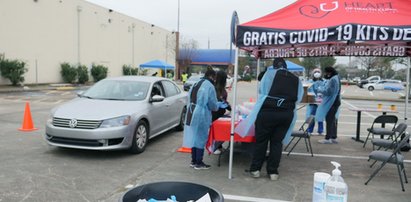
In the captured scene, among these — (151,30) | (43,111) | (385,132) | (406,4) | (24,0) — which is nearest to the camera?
(406,4)

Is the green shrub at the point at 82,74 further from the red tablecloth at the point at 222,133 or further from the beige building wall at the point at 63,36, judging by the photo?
the red tablecloth at the point at 222,133

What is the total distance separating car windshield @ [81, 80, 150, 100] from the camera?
7449 millimetres

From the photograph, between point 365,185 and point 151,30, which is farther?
point 151,30

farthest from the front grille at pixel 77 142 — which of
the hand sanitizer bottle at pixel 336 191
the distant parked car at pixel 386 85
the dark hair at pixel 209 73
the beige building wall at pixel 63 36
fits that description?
the distant parked car at pixel 386 85

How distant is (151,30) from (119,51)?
10.0 metres

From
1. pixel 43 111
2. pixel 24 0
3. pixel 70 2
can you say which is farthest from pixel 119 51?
pixel 43 111

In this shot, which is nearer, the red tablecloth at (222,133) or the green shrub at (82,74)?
the red tablecloth at (222,133)

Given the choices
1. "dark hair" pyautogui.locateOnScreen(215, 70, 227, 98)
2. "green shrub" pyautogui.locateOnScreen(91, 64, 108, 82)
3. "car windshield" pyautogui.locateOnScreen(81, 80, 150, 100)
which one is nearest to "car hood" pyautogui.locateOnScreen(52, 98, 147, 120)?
"car windshield" pyautogui.locateOnScreen(81, 80, 150, 100)

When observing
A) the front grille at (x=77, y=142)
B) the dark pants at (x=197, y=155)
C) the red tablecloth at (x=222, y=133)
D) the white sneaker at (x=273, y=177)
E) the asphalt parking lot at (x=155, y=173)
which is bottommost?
the asphalt parking lot at (x=155, y=173)

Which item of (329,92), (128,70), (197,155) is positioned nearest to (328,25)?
(197,155)

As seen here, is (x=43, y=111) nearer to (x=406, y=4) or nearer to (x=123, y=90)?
(x=123, y=90)

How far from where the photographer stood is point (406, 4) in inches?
221

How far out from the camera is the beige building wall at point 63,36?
85.2ft

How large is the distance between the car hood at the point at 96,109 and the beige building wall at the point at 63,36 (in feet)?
70.2
